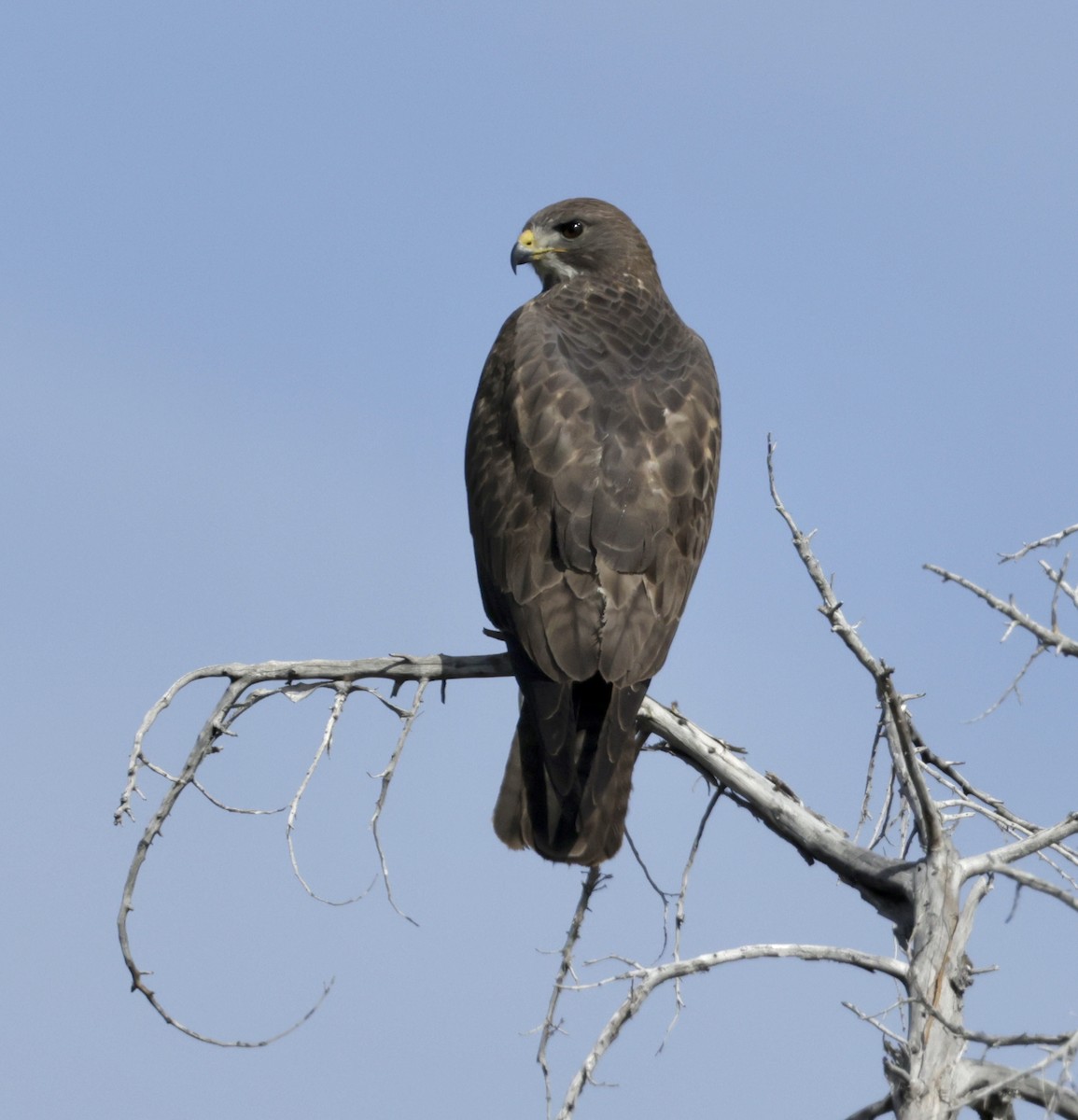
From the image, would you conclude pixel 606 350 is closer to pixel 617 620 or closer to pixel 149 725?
pixel 617 620

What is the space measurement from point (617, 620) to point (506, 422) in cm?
116

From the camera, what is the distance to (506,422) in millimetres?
6492

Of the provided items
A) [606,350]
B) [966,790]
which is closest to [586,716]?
[966,790]

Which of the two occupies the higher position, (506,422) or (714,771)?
(506,422)

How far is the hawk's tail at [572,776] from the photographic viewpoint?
5445mm

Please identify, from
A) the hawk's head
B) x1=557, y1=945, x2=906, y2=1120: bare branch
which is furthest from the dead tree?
the hawk's head

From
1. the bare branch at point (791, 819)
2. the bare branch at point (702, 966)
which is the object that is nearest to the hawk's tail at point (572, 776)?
the bare branch at point (791, 819)

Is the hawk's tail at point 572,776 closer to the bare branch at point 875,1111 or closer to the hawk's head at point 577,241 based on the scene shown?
the bare branch at point 875,1111

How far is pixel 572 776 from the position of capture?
5500 millimetres

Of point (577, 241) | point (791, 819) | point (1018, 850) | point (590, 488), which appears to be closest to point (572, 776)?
point (791, 819)

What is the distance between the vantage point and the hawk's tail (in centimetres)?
545

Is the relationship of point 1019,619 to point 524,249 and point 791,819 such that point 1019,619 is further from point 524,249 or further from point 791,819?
point 524,249

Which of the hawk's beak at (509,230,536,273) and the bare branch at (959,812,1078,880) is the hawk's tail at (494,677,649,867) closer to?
the bare branch at (959,812,1078,880)

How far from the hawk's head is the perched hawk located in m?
1.13
